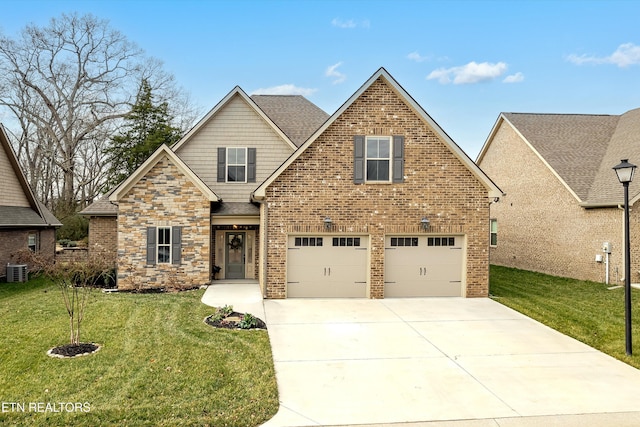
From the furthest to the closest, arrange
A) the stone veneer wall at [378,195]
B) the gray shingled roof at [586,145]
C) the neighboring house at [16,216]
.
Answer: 1. the gray shingled roof at [586,145]
2. the neighboring house at [16,216]
3. the stone veneer wall at [378,195]

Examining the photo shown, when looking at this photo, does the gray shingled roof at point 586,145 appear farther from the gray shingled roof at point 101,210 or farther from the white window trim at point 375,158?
the gray shingled roof at point 101,210

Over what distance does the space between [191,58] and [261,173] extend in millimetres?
15845

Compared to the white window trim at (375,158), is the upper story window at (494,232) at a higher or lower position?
lower

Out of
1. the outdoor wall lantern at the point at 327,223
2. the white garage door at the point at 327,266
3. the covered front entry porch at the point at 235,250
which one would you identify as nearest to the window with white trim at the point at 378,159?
the outdoor wall lantern at the point at 327,223

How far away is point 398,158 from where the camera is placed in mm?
13094

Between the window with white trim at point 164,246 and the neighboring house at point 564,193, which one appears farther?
the neighboring house at point 564,193

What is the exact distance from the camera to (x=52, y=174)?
3562 centimetres

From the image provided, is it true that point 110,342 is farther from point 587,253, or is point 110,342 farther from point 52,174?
point 52,174

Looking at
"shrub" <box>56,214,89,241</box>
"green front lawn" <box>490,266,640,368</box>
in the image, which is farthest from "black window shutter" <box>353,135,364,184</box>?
"shrub" <box>56,214,89,241</box>

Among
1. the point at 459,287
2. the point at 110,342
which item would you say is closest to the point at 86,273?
the point at 110,342

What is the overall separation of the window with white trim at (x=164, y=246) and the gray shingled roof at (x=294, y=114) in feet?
20.6

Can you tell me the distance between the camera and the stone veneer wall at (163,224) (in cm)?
1423

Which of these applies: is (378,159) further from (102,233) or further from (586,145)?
(586,145)

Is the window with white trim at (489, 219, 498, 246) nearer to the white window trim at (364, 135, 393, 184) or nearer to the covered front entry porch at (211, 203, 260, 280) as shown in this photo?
the white window trim at (364, 135, 393, 184)
